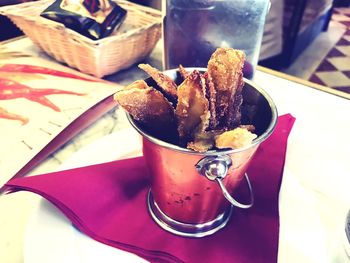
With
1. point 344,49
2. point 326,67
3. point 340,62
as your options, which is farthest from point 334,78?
point 344,49

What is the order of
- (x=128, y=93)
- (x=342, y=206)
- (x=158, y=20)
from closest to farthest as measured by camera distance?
(x=128, y=93) < (x=342, y=206) < (x=158, y=20)

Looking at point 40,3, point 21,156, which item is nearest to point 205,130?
point 21,156

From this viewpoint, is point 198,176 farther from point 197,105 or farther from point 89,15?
point 89,15

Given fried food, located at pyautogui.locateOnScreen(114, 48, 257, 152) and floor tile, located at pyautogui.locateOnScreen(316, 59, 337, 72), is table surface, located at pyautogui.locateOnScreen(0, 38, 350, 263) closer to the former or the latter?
fried food, located at pyautogui.locateOnScreen(114, 48, 257, 152)

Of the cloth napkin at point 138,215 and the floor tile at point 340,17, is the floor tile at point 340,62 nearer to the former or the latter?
the floor tile at point 340,17

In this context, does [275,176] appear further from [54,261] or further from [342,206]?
[54,261]

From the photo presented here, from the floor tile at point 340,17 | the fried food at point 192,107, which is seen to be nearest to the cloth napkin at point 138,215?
the fried food at point 192,107

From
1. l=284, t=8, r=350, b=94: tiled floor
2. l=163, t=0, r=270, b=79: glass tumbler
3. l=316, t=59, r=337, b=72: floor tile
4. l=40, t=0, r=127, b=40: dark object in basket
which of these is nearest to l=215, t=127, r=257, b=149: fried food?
l=163, t=0, r=270, b=79: glass tumbler
